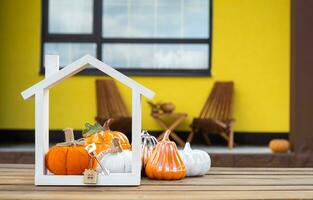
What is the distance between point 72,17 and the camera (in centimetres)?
791

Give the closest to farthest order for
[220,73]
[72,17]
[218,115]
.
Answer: [218,115] < [220,73] < [72,17]

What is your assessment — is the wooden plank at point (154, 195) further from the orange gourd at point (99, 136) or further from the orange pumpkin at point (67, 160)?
the orange gourd at point (99, 136)

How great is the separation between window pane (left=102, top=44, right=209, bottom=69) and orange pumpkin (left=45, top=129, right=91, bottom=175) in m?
→ 6.17

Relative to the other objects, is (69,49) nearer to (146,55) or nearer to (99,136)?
(146,55)

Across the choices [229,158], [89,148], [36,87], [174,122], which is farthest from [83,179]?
[174,122]

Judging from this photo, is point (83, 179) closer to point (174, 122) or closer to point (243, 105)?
point (174, 122)

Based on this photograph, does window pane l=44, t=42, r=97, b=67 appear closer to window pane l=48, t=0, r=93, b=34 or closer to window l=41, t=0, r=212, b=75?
window l=41, t=0, r=212, b=75

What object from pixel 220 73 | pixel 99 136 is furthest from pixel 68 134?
pixel 220 73

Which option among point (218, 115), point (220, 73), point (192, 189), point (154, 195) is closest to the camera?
point (154, 195)

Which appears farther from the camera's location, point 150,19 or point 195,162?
point 150,19

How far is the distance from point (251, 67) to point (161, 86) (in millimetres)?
1228

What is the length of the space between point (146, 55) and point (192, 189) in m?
6.35

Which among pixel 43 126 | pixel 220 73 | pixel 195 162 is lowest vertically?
pixel 195 162

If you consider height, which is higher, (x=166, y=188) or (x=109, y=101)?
(x=109, y=101)
